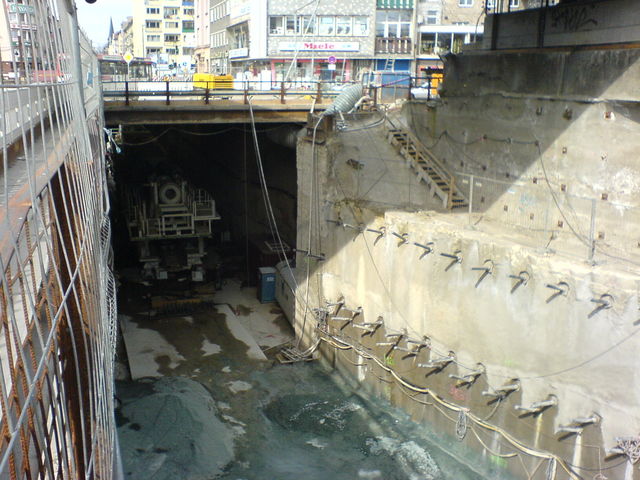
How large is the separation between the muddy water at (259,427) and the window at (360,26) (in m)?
31.8

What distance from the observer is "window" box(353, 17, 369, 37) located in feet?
147

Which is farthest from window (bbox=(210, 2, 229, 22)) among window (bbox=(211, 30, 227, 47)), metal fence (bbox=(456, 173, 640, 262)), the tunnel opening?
metal fence (bbox=(456, 173, 640, 262))

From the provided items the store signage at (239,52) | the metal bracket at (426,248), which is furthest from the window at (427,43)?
the metal bracket at (426,248)

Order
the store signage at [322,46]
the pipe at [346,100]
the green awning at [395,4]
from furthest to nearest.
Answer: the green awning at [395,4] → the store signage at [322,46] → the pipe at [346,100]

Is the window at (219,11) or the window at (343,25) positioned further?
the window at (219,11)

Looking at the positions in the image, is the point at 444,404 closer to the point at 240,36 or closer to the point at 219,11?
the point at 240,36

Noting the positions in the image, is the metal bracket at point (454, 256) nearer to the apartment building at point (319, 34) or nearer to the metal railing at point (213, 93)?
the metal railing at point (213, 93)

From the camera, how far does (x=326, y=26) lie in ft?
147

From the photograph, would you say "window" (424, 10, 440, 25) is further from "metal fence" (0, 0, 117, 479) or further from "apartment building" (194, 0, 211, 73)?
"metal fence" (0, 0, 117, 479)

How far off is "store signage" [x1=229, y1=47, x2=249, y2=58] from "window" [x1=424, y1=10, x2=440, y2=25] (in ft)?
43.3

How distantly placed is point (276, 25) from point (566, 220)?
1357 inches

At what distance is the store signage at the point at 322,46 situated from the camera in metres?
44.7

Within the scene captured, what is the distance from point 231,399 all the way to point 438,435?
209 inches

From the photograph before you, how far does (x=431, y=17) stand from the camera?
153 ft
